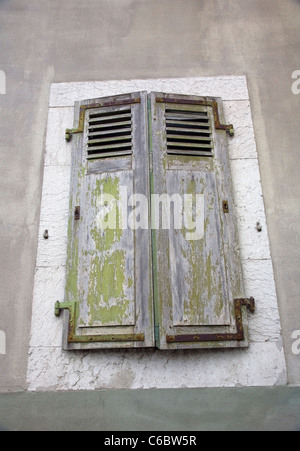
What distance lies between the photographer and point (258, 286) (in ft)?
10.8

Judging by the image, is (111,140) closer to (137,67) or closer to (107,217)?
(107,217)

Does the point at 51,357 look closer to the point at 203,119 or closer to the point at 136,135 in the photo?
the point at 136,135

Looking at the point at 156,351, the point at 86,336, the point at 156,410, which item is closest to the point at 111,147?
the point at 86,336

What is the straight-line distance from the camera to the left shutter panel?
3.02 meters

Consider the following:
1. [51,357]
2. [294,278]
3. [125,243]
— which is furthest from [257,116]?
[51,357]

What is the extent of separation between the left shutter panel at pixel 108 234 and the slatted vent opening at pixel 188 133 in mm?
218

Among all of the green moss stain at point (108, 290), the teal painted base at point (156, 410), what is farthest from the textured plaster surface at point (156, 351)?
the green moss stain at point (108, 290)

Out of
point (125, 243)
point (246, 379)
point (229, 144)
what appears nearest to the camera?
point (246, 379)

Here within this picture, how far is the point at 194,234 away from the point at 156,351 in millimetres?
859

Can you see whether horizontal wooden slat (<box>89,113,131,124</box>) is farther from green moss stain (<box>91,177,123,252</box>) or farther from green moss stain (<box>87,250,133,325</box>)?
green moss stain (<box>87,250,133,325</box>)

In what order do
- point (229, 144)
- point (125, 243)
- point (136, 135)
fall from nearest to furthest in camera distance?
point (125, 243) → point (136, 135) → point (229, 144)

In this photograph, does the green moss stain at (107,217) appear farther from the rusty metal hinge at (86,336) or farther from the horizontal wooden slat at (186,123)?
the horizontal wooden slat at (186,123)

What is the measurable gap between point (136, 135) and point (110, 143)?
0.73 feet

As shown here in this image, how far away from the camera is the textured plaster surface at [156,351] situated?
119 inches
